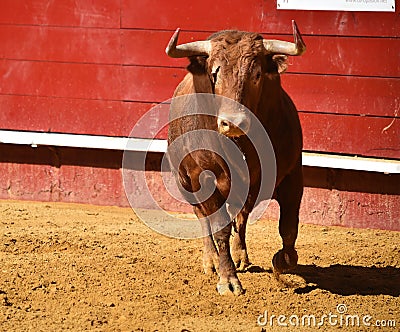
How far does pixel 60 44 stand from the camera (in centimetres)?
711

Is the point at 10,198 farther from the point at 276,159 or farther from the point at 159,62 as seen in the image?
the point at 276,159

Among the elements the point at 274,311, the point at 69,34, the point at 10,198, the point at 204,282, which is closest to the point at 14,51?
the point at 69,34

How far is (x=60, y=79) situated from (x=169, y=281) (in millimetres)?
2907

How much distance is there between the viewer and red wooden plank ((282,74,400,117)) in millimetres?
6395

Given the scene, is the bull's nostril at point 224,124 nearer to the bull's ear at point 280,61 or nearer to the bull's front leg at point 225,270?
the bull's ear at point 280,61

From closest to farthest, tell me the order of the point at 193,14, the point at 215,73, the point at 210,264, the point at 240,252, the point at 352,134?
the point at 215,73 → the point at 210,264 → the point at 240,252 → the point at 352,134 → the point at 193,14

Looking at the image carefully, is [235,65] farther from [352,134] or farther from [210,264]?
[352,134]

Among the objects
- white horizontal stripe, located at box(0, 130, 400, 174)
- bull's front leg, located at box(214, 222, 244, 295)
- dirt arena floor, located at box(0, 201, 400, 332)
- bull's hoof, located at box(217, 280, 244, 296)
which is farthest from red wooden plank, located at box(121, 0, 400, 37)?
bull's hoof, located at box(217, 280, 244, 296)

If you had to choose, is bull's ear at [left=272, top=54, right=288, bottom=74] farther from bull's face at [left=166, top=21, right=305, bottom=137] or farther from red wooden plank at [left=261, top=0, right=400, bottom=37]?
red wooden plank at [left=261, top=0, right=400, bottom=37]

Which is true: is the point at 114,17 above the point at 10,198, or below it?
above

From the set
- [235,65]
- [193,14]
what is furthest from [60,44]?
[235,65]

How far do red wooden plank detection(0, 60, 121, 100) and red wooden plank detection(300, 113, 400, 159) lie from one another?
165cm

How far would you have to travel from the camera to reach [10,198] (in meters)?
7.38

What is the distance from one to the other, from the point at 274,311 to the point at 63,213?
2985 millimetres
